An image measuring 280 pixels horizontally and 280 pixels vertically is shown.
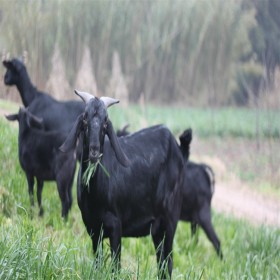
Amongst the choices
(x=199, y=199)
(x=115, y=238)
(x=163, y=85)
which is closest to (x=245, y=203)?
(x=199, y=199)

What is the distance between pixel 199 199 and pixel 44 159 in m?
2.20

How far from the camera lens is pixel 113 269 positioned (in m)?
4.97

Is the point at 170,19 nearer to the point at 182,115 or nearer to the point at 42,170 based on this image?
the point at 182,115

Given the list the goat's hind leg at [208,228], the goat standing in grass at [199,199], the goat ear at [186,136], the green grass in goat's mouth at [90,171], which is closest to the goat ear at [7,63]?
the goat standing in grass at [199,199]

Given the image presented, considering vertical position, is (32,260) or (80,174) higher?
(80,174)

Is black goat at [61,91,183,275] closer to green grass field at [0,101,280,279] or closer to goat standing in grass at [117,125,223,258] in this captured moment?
green grass field at [0,101,280,279]

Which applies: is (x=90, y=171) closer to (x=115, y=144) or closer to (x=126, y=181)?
(x=115, y=144)

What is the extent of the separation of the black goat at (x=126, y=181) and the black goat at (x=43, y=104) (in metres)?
2.60

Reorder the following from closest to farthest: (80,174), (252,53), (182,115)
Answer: (80,174)
(182,115)
(252,53)

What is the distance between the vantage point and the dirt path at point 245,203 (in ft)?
37.3

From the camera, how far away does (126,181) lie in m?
5.28

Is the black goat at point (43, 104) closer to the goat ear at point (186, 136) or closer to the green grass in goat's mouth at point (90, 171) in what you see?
the goat ear at point (186, 136)

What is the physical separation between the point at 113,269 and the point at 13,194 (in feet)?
7.56

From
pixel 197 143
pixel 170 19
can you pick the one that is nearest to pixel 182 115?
pixel 197 143
